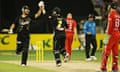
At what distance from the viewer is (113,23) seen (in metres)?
15.8

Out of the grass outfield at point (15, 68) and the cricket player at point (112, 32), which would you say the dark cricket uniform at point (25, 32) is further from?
the cricket player at point (112, 32)

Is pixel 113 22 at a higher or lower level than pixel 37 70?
higher

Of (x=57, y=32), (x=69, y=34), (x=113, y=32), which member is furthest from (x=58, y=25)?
(x=113, y=32)

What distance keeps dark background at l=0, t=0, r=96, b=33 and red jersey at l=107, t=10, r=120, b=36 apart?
18.6m

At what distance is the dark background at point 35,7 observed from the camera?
34.2 metres

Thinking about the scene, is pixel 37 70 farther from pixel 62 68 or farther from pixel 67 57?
pixel 67 57

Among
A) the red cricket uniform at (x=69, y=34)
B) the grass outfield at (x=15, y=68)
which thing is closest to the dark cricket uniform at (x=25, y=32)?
the grass outfield at (x=15, y=68)

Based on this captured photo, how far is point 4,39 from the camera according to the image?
3061 cm

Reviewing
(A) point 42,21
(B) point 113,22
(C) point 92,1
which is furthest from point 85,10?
(B) point 113,22

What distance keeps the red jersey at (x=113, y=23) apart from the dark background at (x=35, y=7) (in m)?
18.6

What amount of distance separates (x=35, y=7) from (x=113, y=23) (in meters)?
19.2

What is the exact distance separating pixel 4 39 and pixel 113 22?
15675 millimetres

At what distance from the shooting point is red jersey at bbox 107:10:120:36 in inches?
616

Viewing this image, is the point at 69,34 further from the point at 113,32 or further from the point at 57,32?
the point at 113,32
